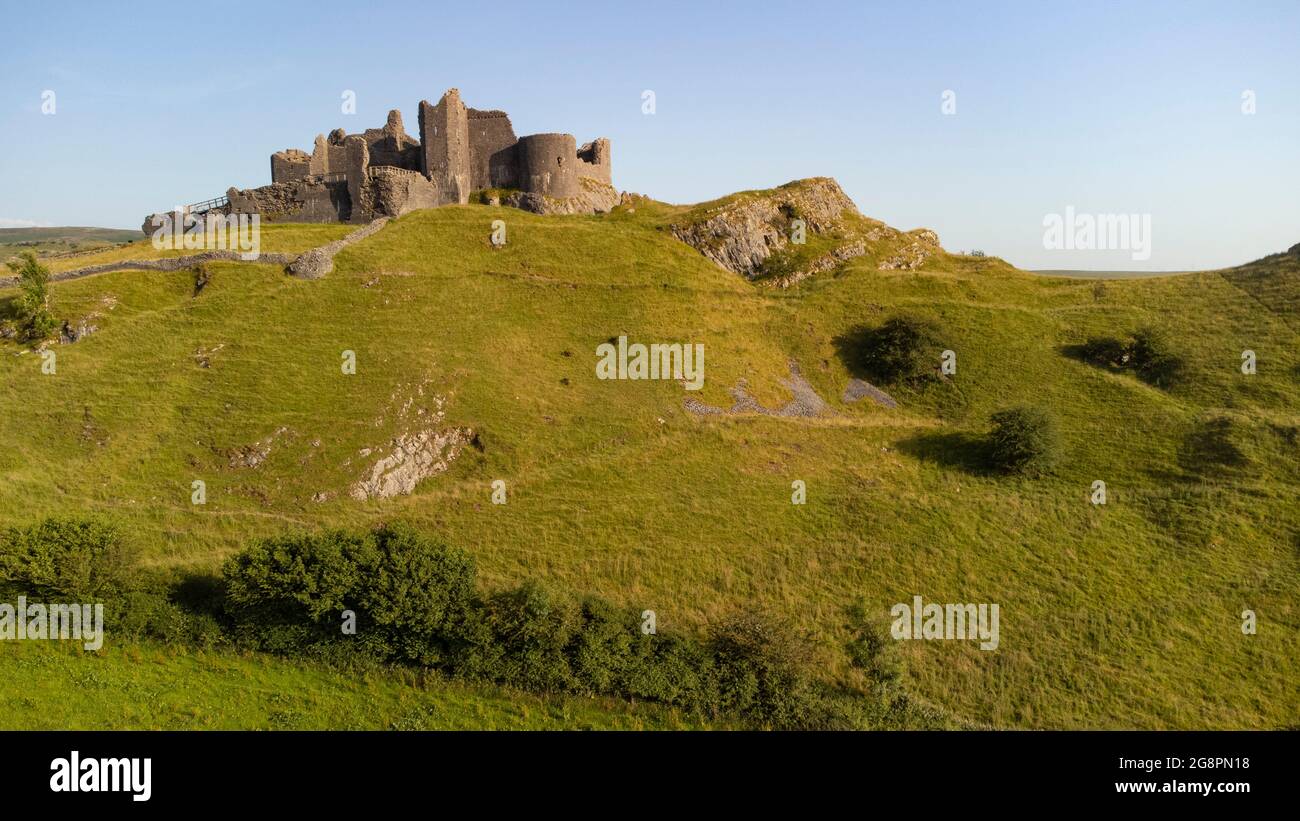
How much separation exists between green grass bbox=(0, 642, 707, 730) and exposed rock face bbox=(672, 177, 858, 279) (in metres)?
45.2

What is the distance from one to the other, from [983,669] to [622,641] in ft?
44.2

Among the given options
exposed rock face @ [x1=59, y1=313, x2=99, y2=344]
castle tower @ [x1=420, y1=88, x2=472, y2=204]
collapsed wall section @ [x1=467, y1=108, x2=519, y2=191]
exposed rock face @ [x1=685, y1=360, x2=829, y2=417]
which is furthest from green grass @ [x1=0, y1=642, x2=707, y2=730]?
collapsed wall section @ [x1=467, y1=108, x2=519, y2=191]

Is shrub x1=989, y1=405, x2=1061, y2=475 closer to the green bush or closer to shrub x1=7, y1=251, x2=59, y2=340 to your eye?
the green bush

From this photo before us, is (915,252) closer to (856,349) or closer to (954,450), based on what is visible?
(856,349)

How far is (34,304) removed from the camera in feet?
121

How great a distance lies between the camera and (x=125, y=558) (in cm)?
2256

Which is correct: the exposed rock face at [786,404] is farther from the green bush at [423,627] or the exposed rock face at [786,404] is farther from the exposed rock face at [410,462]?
the green bush at [423,627]

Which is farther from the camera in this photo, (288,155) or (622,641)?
(288,155)

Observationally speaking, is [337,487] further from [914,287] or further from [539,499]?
[914,287]

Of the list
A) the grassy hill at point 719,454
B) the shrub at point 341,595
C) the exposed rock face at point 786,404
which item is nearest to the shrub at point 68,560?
the grassy hill at point 719,454

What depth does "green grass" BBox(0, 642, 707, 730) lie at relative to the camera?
18.4 m

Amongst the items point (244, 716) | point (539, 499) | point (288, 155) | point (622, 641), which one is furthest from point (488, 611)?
point (288, 155)

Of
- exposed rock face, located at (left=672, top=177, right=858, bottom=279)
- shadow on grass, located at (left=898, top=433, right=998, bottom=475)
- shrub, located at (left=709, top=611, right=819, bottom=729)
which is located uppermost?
exposed rock face, located at (left=672, top=177, right=858, bottom=279)

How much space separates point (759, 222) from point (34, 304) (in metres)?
52.4
